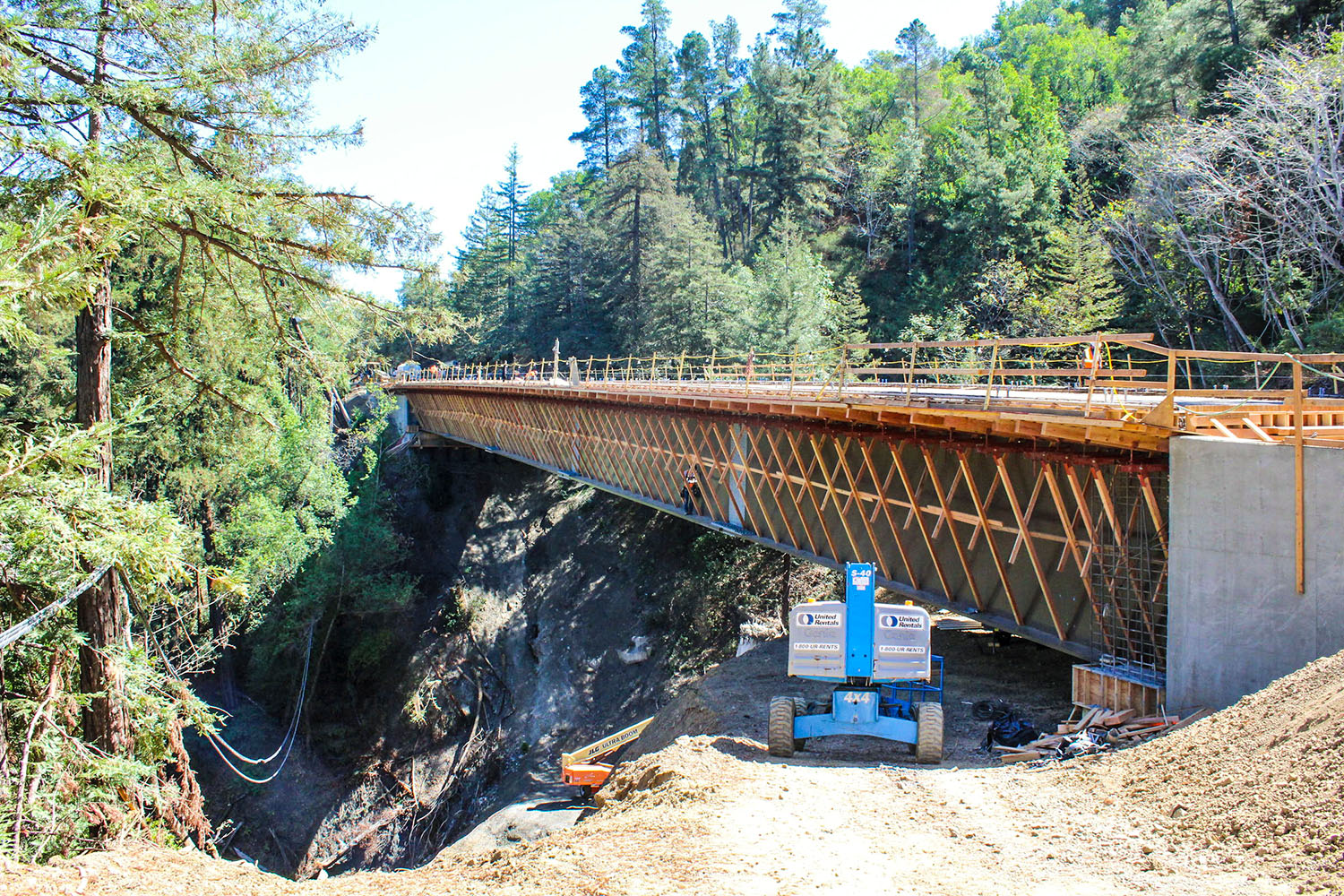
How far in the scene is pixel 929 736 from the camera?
33.8 feet

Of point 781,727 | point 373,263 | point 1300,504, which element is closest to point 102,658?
point 373,263

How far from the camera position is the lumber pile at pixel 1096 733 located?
30.1ft

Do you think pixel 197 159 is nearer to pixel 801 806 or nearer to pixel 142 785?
pixel 142 785

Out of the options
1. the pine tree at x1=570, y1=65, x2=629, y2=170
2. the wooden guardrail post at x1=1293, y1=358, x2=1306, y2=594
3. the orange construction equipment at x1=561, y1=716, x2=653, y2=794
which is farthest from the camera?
the pine tree at x1=570, y1=65, x2=629, y2=170

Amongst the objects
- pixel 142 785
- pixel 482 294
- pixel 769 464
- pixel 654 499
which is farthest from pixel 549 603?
pixel 482 294

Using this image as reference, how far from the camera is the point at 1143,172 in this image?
107 feet

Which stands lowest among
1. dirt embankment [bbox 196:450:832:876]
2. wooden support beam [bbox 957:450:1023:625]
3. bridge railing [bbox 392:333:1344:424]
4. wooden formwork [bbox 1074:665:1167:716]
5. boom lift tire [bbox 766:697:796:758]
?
dirt embankment [bbox 196:450:832:876]

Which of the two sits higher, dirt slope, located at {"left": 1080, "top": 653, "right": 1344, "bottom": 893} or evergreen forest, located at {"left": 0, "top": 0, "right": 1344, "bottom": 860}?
evergreen forest, located at {"left": 0, "top": 0, "right": 1344, "bottom": 860}

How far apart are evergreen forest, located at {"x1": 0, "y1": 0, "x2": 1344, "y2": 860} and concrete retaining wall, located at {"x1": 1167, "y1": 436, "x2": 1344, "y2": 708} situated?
911 centimetres

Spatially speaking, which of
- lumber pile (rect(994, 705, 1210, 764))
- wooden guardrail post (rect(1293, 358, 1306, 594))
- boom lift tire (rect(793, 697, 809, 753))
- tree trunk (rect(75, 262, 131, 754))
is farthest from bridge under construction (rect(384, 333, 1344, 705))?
tree trunk (rect(75, 262, 131, 754))

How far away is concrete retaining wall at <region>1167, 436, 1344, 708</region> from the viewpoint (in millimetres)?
8203

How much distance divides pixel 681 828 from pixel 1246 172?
97.3ft

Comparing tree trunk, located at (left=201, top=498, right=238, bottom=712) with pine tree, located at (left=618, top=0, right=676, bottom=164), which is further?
pine tree, located at (left=618, top=0, right=676, bottom=164)

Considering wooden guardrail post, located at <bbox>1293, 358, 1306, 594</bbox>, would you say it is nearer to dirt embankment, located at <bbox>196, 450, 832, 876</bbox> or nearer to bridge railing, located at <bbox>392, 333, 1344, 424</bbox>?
bridge railing, located at <bbox>392, 333, 1344, 424</bbox>
